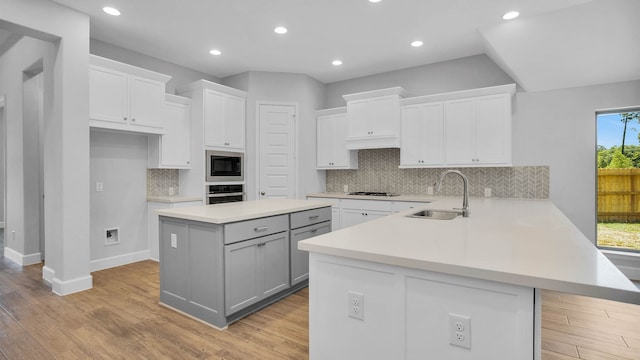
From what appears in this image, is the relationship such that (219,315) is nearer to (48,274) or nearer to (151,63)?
(48,274)

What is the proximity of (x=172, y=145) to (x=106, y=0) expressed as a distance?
1.89 m

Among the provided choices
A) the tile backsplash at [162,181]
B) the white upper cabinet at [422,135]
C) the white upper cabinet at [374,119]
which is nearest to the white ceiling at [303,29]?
the white upper cabinet at [374,119]

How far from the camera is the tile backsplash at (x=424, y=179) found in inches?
165

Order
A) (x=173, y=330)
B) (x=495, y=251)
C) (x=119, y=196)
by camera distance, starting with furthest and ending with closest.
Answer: (x=119, y=196)
(x=173, y=330)
(x=495, y=251)

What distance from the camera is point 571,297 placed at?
10.4 ft

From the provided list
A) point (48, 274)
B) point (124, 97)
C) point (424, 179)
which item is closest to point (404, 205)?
point (424, 179)

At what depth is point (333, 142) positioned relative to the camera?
5.41 meters

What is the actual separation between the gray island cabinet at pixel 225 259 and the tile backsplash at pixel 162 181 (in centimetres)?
204

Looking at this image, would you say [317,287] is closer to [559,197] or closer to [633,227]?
[559,197]

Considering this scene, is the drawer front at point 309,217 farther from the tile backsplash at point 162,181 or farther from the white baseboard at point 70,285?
the tile backsplash at point 162,181

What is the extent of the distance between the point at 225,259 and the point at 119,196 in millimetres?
2706

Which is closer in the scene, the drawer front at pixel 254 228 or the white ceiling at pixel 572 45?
the drawer front at pixel 254 228

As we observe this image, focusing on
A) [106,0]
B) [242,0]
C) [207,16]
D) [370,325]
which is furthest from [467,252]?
[106,0]

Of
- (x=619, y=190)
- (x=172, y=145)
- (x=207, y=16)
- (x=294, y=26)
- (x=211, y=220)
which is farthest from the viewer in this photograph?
(x=172, y=145)
